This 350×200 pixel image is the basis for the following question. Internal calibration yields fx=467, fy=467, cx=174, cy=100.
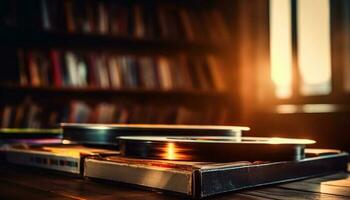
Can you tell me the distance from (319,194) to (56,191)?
1.20 ft

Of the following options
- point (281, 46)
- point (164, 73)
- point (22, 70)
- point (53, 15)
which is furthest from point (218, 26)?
point (22, 70)

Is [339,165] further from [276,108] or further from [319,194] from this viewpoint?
[276,108]

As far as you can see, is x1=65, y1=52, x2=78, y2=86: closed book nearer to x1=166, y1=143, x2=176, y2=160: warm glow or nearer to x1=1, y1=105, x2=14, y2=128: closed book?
x1=1, y1=105, x2=14, y2=128: closed book

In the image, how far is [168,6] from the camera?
12.6ft

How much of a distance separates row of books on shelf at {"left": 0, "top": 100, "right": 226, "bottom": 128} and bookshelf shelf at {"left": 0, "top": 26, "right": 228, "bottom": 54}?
1.45 feet

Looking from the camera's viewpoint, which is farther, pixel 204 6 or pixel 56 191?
pixel 204 6

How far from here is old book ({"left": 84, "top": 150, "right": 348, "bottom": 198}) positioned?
588 mm

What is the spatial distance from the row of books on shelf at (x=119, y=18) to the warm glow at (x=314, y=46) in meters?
0.67

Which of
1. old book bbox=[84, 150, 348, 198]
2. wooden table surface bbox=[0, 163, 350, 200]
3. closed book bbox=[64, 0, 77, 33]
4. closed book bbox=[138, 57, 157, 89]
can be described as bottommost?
wooden table surface bbox=[0, 163, 350, 200]

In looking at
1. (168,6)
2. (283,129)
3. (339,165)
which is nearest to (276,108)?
(283,129)

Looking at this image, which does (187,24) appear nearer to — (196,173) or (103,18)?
(103,18)

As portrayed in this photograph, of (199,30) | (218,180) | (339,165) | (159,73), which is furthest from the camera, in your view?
(199,30)

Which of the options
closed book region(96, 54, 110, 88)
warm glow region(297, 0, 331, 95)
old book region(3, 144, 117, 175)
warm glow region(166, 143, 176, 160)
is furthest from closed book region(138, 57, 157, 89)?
warm glow region(166, 143, 176, 160)

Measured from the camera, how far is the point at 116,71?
3.33 m
